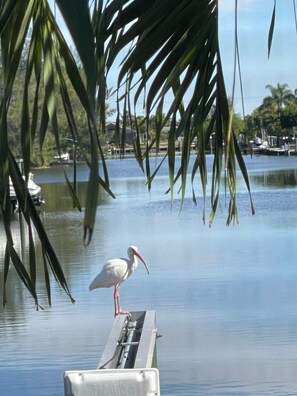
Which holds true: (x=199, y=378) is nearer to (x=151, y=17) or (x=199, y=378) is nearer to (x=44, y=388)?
(x=44, y=388)

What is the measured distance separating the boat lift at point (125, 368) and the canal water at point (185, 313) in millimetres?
782

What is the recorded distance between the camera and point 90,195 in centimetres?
126

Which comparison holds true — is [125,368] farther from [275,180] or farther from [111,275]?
[275,180]

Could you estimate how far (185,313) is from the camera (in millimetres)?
10281

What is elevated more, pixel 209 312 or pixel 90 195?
pixel 90 195

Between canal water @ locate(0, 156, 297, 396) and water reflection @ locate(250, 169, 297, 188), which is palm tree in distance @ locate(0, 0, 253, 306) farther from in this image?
water reflection @ locate(250, 169, 297, 188)

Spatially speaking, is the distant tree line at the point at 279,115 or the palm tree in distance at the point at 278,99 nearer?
the distant tree line at the point at 279,115

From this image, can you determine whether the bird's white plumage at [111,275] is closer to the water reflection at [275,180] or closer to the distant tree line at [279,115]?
the water reflection at [275,180]

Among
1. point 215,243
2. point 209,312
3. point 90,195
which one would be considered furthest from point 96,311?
point 90,195

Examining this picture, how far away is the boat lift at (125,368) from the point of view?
3.63m

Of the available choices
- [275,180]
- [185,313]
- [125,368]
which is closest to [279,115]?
[275,180]

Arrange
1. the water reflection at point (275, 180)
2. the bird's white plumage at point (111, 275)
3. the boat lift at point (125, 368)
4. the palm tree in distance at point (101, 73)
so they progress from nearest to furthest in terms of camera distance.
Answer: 1. the palm tree in distance at point (101, 73)
2. the boat lift at point (125, 368)
3. the bird's white plumage at point (111, 275)
4. the water reflection at point (275, 180)

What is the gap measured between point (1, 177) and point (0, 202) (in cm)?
16

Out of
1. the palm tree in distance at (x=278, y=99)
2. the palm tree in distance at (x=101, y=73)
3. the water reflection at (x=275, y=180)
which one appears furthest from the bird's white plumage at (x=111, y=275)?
the palm tree in distance at (x=278, y=99)
